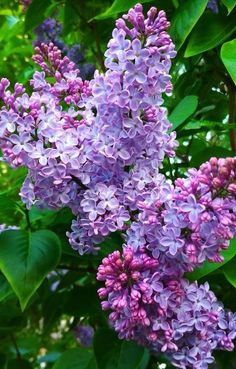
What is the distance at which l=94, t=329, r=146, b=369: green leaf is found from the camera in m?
1.03

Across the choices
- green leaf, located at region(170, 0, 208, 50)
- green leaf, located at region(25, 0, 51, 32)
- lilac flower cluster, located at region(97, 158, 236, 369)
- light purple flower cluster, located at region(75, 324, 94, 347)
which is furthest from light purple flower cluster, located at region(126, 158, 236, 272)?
light purple flower cluster, located at region(75, 324, 94, 347)

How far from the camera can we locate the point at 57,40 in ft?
5.72

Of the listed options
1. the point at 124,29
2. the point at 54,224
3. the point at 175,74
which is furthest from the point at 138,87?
the point at 175,74

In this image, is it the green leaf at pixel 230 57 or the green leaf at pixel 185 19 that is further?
the green leaf at pixel 185 19

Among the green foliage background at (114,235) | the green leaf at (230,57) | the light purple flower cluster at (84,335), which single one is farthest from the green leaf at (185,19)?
the light purple flower cluster at (84,335)

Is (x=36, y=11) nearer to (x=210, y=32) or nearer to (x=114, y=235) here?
(x=210, y=32)

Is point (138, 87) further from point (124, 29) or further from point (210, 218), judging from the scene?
point (210, 218)

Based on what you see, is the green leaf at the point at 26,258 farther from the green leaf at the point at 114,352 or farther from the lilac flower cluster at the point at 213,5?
the lilac flower cluster at the point at 213,5

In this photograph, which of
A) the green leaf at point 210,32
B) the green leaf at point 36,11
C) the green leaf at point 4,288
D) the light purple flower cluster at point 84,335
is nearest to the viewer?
the green leaf at point 4,288

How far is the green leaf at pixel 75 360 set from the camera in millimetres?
1225

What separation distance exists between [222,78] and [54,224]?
48 centimetres

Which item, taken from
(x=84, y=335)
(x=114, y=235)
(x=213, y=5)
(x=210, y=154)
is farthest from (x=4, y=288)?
(x=84, y=335)

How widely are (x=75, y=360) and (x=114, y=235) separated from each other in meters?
0.31

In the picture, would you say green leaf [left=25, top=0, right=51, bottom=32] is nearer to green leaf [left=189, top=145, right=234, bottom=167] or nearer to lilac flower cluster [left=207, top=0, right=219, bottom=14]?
lilac flower cluster [left=207, top=0, right=219, bottom=14]
